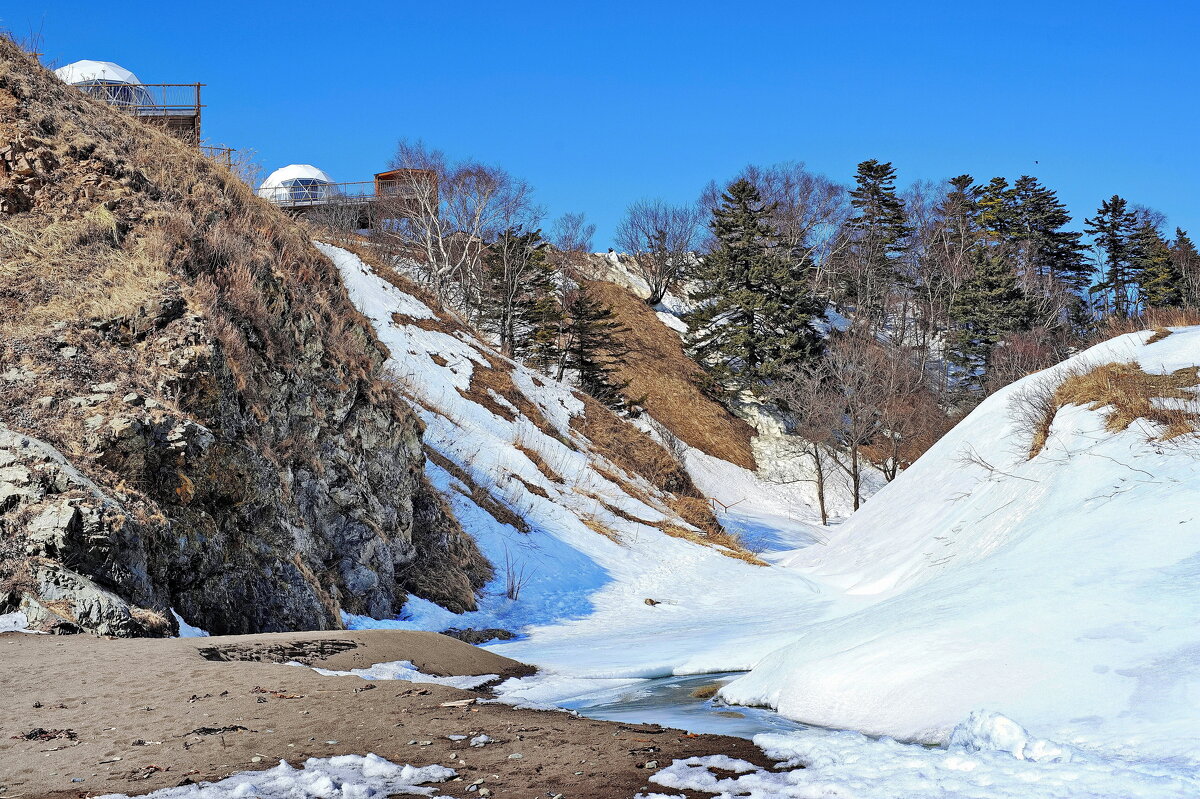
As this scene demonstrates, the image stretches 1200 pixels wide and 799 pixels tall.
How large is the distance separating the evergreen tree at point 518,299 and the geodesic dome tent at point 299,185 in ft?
49.1

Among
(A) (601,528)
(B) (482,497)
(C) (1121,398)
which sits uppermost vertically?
(C) (1121,398)

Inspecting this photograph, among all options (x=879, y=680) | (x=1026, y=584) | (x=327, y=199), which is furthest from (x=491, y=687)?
(x=327, y=199)

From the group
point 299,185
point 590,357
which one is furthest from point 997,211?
point 299,185

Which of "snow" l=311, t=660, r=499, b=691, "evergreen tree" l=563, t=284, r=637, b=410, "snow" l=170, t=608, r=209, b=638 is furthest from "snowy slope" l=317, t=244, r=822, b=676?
"evergreen tree" l=563, t=284, r=637, b=410

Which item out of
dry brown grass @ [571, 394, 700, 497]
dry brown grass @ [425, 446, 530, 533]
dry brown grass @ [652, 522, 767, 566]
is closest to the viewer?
dry brown grass @ [425, 446, 530, 533]

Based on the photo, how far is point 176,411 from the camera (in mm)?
9711

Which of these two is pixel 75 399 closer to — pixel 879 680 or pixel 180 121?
pixel 879 680

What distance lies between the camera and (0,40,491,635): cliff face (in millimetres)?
7875

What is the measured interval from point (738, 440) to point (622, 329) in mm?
9128

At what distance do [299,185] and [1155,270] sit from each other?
5437cm

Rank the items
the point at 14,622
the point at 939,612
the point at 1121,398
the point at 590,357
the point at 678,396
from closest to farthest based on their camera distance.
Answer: the point at 14,622 < the point at 939,612 < the point at 1121,398 < the point at 590,357 < the point at 678,396

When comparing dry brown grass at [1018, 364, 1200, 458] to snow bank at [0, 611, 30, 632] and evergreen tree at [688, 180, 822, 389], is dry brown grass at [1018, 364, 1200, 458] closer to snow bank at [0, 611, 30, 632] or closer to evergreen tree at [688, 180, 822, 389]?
snow bank at [0, 611, 30, 632]

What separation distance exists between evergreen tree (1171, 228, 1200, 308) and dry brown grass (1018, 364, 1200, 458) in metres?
42.6

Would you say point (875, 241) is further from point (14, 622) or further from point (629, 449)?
point (14, 622)
